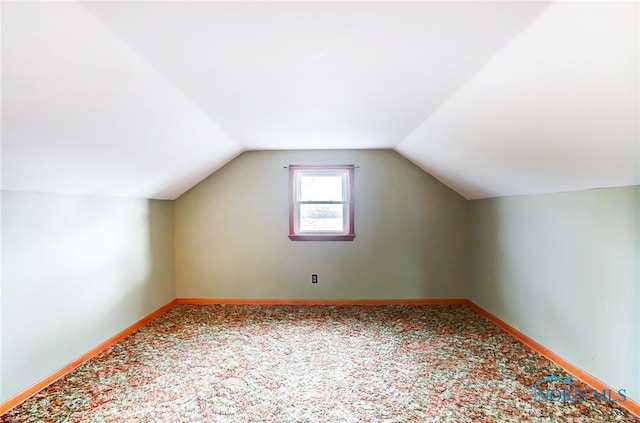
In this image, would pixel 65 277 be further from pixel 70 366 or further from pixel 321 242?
pixel 321 242

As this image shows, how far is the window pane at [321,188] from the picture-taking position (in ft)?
13.2

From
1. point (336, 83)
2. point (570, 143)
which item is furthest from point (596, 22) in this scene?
point (336, 83)

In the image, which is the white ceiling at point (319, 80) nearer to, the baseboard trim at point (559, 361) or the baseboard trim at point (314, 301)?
the baseboard trim at point (559, 361)

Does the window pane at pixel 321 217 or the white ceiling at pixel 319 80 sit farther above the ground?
the white ceiling at pixel 319 80

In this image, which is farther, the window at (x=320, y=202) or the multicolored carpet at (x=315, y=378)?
the window at (x=320, y=202)

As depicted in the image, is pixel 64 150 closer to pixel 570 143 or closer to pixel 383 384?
pixel 383 384

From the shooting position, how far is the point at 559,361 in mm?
2367

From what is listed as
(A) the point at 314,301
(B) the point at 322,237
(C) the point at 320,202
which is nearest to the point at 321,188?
(C) the point at 320,202

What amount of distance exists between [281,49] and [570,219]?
2340mm

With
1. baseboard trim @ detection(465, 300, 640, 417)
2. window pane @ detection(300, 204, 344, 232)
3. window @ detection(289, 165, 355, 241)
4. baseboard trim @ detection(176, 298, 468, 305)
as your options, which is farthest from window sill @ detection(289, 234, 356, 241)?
baseboard trim @ detection(465, 300, 640, 417)

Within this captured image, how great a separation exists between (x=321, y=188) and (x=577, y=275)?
265 centimetres

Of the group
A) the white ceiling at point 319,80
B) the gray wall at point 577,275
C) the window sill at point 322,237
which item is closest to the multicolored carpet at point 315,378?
the gray wall at point 577,275

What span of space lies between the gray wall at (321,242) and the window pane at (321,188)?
0.22 metres

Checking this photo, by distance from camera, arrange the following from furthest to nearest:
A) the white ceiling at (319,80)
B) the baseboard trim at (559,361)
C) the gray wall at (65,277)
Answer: the gray wall at (65,277) < the baseboard trim at (559,361) < the white ceiling at (319,80)
